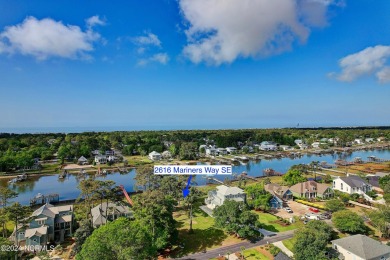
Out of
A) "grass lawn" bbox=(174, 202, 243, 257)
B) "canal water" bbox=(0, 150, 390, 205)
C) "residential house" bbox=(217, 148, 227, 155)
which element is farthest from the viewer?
"residential house" bbox=(217, 148, 227, 155)

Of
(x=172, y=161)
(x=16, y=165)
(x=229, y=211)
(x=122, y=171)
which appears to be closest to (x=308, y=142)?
(x=172, y=161)

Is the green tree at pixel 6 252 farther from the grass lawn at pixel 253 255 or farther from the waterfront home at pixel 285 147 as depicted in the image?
the waterfront home at pixel 285 147

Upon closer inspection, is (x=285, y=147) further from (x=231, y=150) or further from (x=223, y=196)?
(x=223, y=196)

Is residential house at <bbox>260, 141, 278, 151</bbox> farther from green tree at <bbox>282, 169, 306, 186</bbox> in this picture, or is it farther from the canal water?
green tree at <bbox>282, 169, 306, 186</bbox>

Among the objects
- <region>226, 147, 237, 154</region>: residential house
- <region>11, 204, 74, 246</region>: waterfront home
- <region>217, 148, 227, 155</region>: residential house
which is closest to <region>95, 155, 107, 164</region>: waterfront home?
<region>217, 148, 227, 155</region>: residential house

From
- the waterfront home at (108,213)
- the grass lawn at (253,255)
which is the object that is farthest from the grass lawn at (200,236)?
the waterfront home at (108,213)
